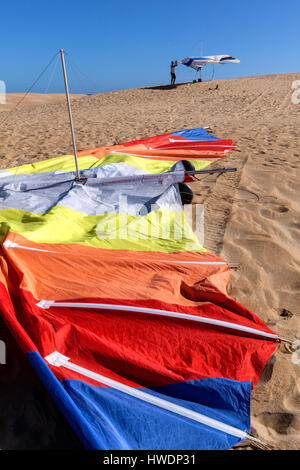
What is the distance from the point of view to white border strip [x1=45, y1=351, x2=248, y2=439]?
1.44 meters

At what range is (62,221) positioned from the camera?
275 cm

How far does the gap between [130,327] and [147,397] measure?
1.26 feet

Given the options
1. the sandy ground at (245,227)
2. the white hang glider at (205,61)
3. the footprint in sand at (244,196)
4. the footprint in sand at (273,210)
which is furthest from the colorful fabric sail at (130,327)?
the white hang glider at (205,61)

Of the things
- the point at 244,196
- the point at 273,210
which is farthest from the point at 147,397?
the point at 244,196

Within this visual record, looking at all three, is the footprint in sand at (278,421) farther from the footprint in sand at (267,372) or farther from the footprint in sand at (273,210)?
the footprint in sand at (273,210)

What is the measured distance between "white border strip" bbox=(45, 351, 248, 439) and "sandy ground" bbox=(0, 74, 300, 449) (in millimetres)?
147

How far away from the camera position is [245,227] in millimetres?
3174

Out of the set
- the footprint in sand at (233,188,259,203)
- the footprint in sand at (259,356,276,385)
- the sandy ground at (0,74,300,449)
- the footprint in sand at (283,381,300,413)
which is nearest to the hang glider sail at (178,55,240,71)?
the sandy ground at (0,74,300,449)

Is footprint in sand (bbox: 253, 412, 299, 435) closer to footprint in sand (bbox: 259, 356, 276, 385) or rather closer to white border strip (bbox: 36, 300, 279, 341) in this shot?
footprint in sand (bbox: 259, 356, 276, 385)

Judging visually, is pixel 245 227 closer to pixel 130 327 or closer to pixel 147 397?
pixel 130 327

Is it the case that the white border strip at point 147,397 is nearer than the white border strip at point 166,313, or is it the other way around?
the white border strip at point 147,397

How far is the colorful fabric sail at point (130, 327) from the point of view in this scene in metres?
1.42
